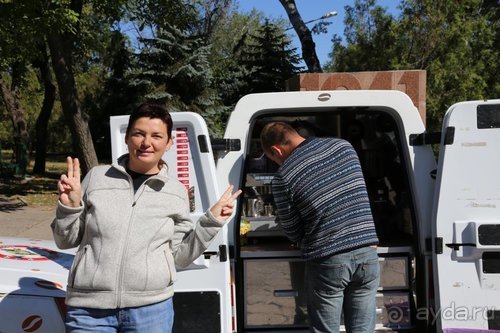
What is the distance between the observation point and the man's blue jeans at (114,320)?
2.14 metres

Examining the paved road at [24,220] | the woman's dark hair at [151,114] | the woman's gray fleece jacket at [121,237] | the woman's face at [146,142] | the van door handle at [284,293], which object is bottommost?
the paved road at [24,220]

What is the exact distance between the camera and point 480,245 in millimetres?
2863

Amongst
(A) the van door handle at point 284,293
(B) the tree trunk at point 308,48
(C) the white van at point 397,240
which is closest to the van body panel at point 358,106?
(C) the white van at point 397,240

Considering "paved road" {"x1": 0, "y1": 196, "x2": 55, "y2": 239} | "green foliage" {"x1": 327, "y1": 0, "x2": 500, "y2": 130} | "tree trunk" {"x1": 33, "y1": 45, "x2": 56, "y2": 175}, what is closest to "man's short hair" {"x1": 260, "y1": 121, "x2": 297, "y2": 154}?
"paved road" {"x1": 0, "y1": 196, "x2": 55, "y2": 239}

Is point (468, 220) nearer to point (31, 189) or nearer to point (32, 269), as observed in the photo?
point (32, 269)

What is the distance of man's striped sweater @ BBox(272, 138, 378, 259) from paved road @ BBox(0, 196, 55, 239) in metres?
7.43

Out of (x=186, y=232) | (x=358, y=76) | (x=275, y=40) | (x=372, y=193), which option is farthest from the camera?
(x=275, y=40)

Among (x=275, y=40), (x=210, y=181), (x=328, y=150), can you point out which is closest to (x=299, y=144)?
(x=328, y=150)

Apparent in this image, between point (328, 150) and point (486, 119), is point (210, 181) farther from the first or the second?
point (486, 119)

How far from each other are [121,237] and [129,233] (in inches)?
1.4

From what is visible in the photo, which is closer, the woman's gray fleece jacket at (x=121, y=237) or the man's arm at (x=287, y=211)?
the woman's gray fleece jacket at (x=121, y=237)

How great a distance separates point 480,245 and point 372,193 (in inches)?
51.1

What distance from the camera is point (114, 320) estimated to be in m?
2.16

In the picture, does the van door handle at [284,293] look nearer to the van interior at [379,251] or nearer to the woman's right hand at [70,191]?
the van interior at [379,251]
